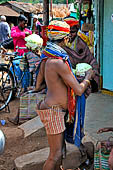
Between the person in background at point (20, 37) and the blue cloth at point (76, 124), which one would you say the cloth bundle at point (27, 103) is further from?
the blue cloth at point (76, 124)

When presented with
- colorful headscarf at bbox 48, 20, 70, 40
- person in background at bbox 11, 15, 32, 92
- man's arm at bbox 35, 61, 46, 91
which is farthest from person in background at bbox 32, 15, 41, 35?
colorful headscarf at bbox 48, 20, 70, 40

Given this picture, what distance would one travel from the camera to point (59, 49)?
265 centimetres

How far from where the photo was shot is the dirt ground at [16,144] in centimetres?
380

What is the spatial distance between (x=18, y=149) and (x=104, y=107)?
1991mm

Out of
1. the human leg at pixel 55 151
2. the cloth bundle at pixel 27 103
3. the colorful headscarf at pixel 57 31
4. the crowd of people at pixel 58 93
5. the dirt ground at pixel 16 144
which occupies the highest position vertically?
the colorful headscarf at pixel 57 31

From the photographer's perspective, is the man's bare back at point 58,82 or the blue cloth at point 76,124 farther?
the blue cloth at point 76,124

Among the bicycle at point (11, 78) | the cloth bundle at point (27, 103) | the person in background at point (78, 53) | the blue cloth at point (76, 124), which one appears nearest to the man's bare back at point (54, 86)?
the blue cloth at point (76, 124)

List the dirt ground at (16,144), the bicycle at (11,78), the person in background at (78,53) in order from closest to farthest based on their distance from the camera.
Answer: the person in background at (78,53) < the dirt ground at (16,144) < the bicycle at (11,78)

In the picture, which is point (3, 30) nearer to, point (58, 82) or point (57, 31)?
point (57, 31)

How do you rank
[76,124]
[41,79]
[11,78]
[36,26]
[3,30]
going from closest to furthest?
[76,124] → [41,79] → [11,78] → [3,30] → [36,26]

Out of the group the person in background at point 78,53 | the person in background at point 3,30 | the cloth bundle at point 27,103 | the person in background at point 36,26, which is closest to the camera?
the person in background at point 78,53

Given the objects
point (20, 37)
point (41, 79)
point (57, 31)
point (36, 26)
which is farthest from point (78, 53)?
point (36, 26)

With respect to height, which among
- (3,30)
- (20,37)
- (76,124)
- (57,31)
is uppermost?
(57,31)

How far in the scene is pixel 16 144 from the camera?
4328mm
